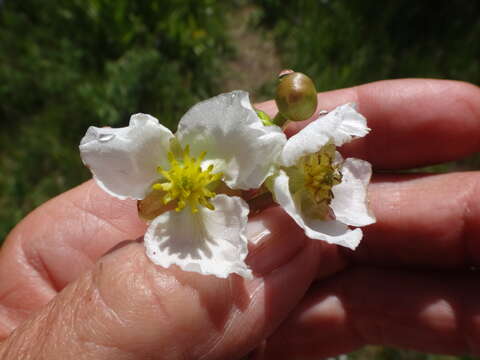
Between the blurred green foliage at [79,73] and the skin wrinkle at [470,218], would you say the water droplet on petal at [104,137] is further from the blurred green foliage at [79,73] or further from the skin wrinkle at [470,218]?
the blurred green foliage at [79,73]

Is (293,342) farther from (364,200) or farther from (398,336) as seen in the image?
(364,200)

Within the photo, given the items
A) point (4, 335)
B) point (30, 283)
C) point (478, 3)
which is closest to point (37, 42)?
point (30, 283)

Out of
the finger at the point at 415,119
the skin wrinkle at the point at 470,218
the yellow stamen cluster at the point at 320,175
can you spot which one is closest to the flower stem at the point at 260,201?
the yellow stamen cluster at the point at 320,175

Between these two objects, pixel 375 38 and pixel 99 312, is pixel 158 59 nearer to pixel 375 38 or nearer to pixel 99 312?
pixel 375 38

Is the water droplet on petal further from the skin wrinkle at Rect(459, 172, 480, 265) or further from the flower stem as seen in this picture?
the skin wrinkle at Rect(459, 172, 480, 265)

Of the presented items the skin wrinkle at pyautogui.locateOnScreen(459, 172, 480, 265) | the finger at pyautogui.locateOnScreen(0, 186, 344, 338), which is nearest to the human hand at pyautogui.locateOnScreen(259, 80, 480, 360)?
the skin wrinkle at pyautogui.locateOnScreen(459, 172, 480, 265)

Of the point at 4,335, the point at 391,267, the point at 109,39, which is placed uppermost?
the point at 109,39

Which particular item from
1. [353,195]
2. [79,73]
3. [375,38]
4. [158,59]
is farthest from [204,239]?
[375,38]
